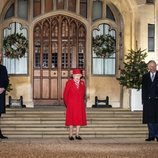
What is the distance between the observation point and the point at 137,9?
67.8 feet

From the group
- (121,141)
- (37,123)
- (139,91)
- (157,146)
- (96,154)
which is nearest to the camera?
(96,154)

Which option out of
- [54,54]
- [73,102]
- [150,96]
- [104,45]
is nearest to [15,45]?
[54,54]

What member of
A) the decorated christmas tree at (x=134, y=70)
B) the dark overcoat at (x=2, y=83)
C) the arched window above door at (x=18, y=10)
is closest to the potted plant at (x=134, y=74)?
the decorated christmas tree at (x=134, y=70)

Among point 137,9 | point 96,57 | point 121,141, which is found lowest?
point 121,141

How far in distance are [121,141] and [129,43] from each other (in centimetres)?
554

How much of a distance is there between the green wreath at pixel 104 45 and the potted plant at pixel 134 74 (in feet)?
4.88

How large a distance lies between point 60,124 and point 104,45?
4.41 m

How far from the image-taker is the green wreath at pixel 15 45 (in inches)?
822

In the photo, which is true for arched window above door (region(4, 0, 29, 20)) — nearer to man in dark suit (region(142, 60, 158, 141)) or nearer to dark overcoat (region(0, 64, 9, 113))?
dark overcoat (region(0, 64, 9, 113))

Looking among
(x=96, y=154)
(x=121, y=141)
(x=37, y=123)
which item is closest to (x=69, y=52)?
(x=37, y=123)

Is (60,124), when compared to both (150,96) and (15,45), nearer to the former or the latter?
(150,96)

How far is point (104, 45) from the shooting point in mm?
21516

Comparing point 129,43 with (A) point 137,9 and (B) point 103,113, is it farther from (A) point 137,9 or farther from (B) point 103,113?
(B) point 103,113

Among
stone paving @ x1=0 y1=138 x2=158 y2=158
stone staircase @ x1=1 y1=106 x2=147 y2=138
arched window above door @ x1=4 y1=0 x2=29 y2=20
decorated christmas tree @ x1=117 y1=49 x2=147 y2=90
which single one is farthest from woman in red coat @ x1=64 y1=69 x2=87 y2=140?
arched window above door @ x1=4 y1=0 x2=29 y2=20
